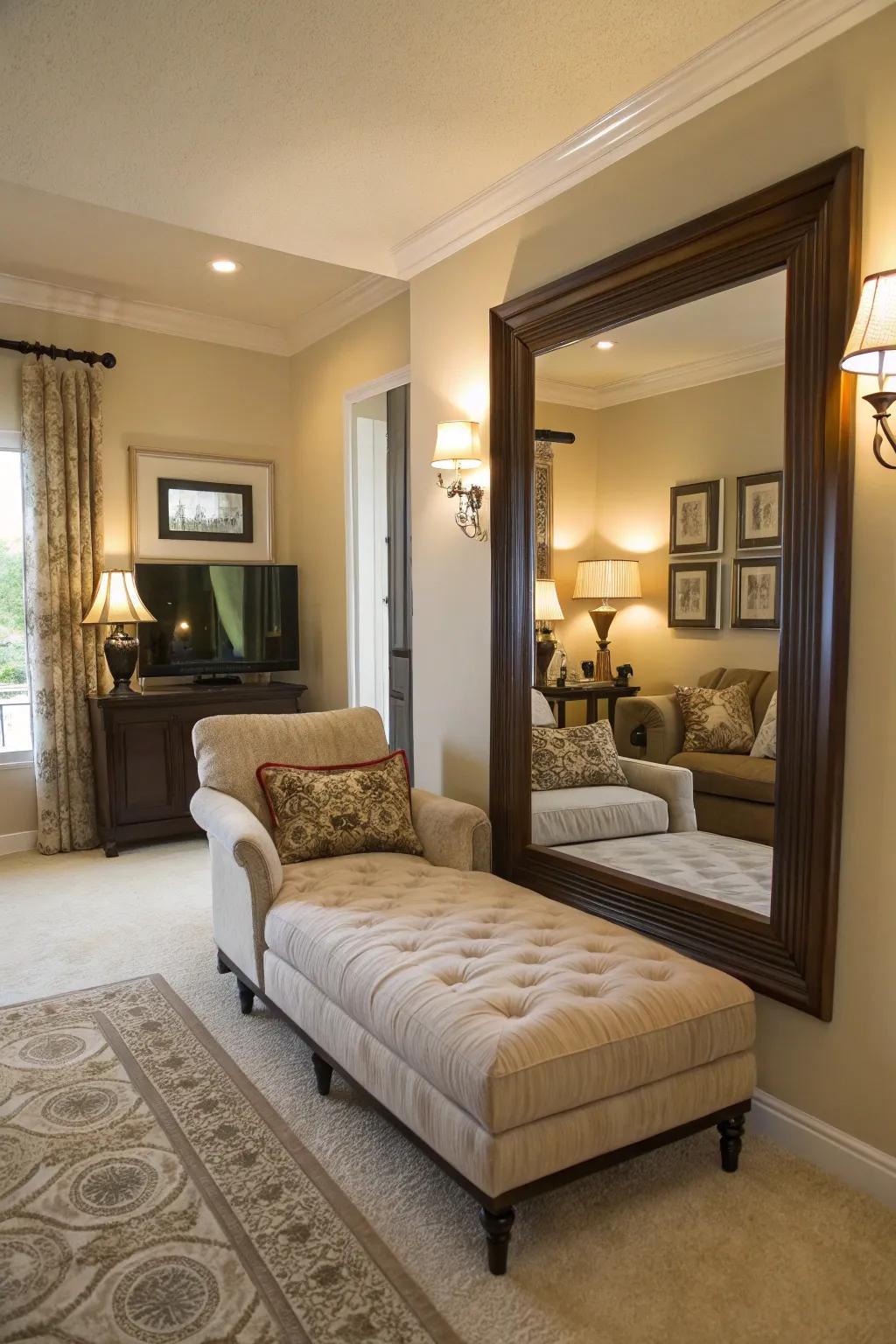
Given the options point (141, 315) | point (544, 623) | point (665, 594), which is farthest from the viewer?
point (141, 315)

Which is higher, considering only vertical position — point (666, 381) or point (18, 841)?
point (666, 381)

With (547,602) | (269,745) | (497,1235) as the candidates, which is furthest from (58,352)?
(497,1235)

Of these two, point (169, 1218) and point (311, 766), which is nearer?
point (169, 1218)

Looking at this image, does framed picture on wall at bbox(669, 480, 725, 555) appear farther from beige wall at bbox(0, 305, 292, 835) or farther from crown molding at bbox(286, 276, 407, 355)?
beige wall at bbox(0, 305, 292, 835)

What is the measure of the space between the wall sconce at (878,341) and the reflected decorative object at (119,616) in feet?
12.4

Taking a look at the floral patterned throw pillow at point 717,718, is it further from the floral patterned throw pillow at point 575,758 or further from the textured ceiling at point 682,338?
the textured ceiling at point 682,338

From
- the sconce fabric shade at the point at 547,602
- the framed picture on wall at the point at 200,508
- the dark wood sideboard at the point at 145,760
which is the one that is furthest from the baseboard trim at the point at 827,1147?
the framed picture on wall at the point at 200,508

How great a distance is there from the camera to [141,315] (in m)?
5.02

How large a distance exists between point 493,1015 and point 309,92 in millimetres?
2377

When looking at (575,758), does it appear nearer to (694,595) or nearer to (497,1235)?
(694,595)

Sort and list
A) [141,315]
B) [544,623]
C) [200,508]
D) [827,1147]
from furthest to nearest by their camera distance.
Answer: [200,508], [141,315], [544,623], [827,1147]

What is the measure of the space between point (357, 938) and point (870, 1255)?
126 cm

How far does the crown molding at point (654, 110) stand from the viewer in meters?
2.08

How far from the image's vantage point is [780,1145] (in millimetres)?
2232
